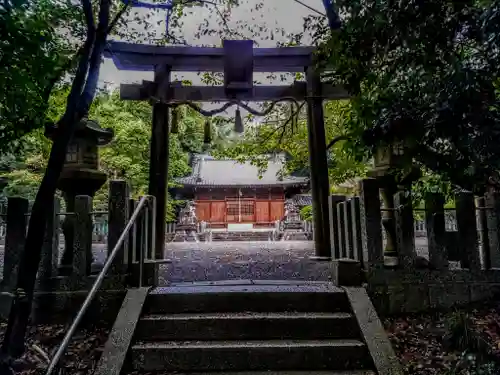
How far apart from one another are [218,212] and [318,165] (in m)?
19.0

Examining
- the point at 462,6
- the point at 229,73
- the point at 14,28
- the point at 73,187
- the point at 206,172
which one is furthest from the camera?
the point at 206,172

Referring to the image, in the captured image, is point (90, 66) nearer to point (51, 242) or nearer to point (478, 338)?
point (51, 242)

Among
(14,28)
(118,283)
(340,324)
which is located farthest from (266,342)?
(14,28)

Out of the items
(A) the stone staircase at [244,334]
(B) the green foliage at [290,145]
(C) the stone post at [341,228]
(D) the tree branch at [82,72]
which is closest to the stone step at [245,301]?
(A) the stone staircase at [244,334]

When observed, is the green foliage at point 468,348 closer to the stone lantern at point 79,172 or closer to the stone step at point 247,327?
the stone step at point 247,327

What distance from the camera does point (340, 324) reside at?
3.68 metres

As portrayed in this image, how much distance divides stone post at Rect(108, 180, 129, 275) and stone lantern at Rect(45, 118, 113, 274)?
0.99m

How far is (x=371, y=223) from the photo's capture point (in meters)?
4.12

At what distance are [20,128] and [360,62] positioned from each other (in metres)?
3.36

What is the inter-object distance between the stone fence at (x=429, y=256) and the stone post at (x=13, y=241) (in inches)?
127

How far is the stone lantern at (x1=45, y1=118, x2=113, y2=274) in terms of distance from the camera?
16.0 ft

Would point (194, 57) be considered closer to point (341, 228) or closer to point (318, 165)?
point (318, 165)

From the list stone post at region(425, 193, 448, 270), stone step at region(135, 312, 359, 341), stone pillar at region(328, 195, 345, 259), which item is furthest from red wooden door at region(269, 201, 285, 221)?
stone step at region(135, 312, 359, 341)

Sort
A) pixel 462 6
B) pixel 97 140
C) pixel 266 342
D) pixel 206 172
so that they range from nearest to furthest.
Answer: pixel 462 6 < pixel 266 342 < pixel 97 140 < pixel 206 172
